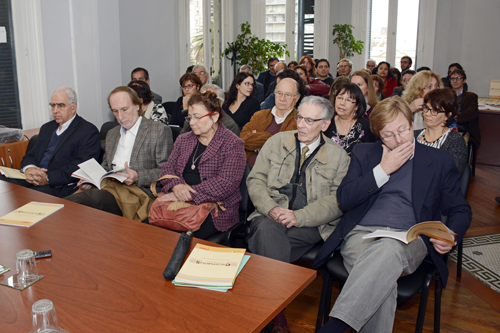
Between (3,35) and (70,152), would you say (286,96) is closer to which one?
(70,152)

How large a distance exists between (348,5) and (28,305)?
1020 cm

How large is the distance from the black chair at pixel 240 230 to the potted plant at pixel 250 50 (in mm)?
6800

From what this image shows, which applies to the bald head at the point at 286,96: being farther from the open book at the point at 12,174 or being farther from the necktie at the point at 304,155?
the open book at the point at 12,174

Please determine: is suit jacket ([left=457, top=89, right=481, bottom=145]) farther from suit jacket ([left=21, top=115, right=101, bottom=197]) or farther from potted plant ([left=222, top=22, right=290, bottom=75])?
potted plant ([left=222, top=22, right=290, bottom=75])

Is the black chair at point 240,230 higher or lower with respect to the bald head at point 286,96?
lower

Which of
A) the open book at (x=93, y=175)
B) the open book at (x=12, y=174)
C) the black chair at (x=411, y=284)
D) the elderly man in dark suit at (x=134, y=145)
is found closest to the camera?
the black chair at (x=411, y=284)

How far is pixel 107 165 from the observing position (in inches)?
129

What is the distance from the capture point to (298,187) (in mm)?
2656

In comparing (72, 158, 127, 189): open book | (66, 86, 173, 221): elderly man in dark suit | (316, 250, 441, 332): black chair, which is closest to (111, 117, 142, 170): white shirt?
(66, 86, 173, 221): elderly man in dark suit

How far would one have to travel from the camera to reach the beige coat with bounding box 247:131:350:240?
8.27ft

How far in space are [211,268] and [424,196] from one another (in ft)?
4.20

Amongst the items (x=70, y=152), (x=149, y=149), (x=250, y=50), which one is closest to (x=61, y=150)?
(x=70, y=152)

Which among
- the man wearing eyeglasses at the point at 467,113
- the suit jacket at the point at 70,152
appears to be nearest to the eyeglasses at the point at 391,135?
the suit jacket at the point at 70,152

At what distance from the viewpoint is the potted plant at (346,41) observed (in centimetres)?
971
